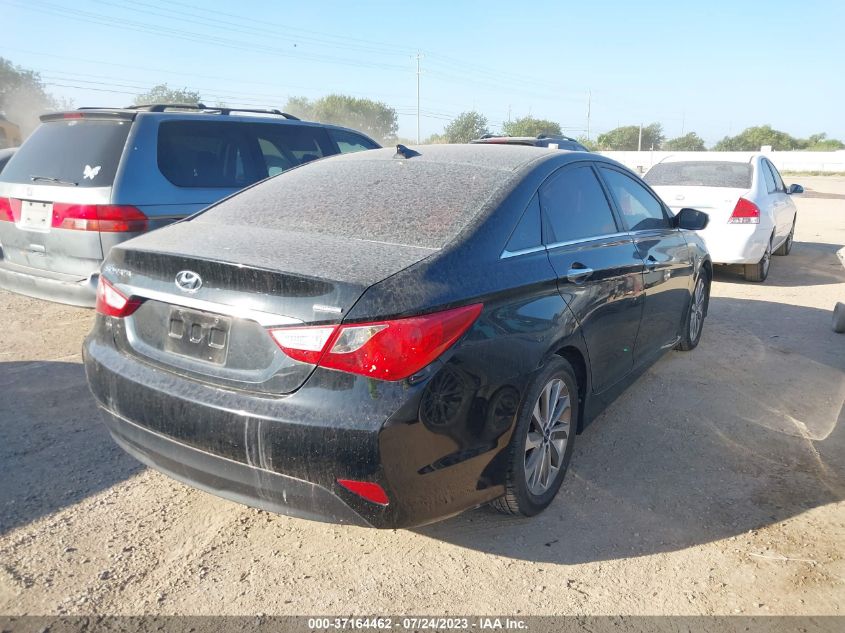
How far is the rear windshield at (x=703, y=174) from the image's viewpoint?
8.29 meters

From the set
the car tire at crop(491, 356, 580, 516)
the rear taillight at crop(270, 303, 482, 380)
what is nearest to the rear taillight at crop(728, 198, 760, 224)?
the car tire at crop(491, 356, 580, 516)

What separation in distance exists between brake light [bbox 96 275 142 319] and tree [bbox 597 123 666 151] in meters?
84.7

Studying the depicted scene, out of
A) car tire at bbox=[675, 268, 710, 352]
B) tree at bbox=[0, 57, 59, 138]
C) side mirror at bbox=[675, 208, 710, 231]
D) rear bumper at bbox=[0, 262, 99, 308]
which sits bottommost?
car tire at bbox=[675, 268, 710, 352]

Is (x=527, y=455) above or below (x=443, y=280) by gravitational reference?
below

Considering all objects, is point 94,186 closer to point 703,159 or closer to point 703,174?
point 703,174

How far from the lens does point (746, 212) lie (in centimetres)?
778

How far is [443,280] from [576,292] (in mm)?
964

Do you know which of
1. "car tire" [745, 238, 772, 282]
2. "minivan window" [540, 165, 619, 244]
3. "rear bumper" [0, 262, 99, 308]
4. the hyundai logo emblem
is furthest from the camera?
"car tire" [745, 238, 772, 282]

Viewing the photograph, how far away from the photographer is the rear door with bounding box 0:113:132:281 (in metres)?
4.55

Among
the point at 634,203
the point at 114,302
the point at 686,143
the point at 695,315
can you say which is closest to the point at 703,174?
the point at 695,315

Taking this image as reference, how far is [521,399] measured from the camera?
262 cm

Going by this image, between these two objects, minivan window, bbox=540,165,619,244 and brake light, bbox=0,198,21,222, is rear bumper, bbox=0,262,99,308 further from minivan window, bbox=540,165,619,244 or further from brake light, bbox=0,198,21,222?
minivan window, bbox=540,165,619,244

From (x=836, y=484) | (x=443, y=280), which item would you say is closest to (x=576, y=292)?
(x=443, y=280)

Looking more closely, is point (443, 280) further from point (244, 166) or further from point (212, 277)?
point (244, 166)
